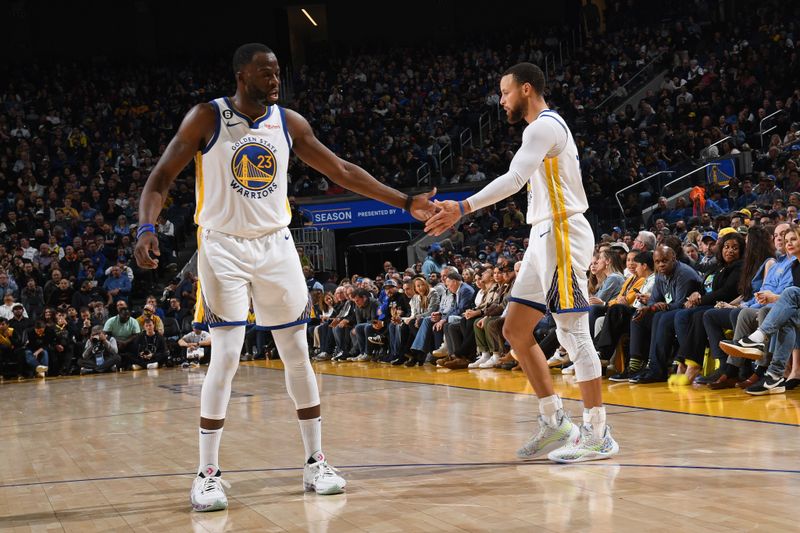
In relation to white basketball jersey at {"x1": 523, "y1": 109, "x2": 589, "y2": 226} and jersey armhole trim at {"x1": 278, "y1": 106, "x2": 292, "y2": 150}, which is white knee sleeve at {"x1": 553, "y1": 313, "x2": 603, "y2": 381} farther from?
jersey armhole trim at {"x1": 278, "y1": 106, "x2": 292, "y2": 150}

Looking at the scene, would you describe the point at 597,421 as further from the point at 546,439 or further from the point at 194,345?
the point at 194,345

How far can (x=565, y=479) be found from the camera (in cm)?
371

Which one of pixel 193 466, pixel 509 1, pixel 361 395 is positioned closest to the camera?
pixel 193 466

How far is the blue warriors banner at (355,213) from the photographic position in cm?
1984

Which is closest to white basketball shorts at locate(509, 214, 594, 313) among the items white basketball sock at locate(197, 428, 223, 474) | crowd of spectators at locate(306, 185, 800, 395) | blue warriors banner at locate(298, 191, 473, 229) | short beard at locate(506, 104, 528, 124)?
short beard at locate(506, 104, 528, 124)

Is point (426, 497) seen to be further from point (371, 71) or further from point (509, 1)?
point (509, 1)

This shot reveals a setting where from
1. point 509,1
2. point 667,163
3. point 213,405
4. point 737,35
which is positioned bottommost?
point 213,405

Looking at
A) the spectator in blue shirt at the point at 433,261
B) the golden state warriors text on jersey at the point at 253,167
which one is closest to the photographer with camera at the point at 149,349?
the spectator in blue shirt at the point at 433,261

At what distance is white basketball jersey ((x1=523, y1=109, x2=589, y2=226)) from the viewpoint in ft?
13.8

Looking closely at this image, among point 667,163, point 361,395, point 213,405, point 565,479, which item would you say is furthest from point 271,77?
point 667,163

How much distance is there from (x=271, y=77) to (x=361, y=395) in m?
4.64

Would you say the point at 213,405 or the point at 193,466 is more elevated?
the point at 213,405

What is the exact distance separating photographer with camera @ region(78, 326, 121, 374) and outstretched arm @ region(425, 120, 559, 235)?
10458mm

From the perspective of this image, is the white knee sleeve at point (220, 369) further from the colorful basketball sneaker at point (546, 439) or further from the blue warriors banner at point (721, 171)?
the blue warriors banner at point (721, 171)
